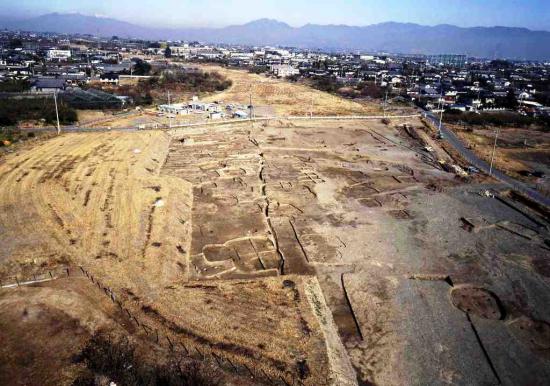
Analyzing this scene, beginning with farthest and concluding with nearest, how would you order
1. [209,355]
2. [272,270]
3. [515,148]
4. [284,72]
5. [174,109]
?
[284,72] < [174,109] < [515,148] < [272,270] < [209,355]

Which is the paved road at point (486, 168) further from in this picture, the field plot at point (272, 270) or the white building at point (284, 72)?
the white building at point (284, 72)

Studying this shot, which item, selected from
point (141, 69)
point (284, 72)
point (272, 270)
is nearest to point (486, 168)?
point (272, 270)

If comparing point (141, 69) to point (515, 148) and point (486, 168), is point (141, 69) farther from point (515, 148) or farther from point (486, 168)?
point (486, 168)

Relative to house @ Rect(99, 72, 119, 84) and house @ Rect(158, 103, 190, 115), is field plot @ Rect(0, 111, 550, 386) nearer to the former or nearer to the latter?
house @ Rect(158, 103, 190, 115)

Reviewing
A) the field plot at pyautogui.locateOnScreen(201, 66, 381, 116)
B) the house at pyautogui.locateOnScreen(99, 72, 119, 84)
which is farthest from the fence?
the house at pyautogui.locateOnScreen(99, 72, 119, 84)

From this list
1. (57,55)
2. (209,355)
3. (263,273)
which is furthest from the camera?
(57,55)

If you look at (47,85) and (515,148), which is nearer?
(515,148)

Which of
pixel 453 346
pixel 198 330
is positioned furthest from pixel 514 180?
pixel 198 330
